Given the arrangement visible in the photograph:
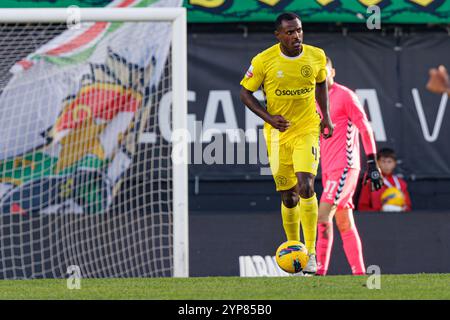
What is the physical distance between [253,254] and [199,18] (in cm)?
247

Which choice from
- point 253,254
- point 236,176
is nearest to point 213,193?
point 236,176

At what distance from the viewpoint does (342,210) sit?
1028cm

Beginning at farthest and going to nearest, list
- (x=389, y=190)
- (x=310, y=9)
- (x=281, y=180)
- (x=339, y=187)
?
(x=389, y=190), (x=310, y=9), (x=339, y=187), (x=281, y=180)

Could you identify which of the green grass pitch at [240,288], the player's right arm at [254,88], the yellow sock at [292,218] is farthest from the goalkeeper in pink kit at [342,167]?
the green grass pitch at [240,288]

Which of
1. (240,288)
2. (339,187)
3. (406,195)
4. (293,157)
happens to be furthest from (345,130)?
(240,288)

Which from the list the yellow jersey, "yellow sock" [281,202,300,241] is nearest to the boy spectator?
Result: "yellow sock" [281,202,300,241]

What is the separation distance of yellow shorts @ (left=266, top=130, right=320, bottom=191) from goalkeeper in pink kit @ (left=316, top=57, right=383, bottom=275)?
853mm

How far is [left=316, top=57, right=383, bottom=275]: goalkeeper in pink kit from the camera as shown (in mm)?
10094

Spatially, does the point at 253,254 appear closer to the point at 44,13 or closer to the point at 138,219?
the point at 138,219

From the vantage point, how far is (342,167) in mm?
10172

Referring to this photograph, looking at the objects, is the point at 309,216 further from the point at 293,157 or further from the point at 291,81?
the point at 291,81

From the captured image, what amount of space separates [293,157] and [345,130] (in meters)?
1.22

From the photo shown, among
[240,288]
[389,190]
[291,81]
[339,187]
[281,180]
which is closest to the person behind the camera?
[240,288]

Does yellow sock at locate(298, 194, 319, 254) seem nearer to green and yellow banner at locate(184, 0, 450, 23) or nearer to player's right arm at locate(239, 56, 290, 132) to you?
player's right arm at locate(239, 56, 290, 132)
